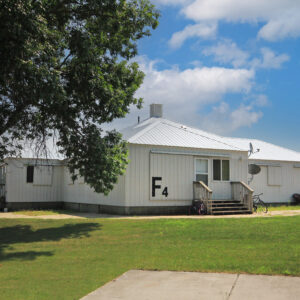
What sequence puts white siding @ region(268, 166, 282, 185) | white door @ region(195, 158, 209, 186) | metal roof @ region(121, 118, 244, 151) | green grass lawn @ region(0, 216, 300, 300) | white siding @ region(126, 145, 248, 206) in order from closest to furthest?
green grass lawn @ region(0, 216, 300, 300) → white siding @ region(126, 145, 248, 206) → metal roof @ region(121, 118, 244, 151) → white door @ region(195, 158, 209, 186) → white siding @ region(268, 166, 282, 185)

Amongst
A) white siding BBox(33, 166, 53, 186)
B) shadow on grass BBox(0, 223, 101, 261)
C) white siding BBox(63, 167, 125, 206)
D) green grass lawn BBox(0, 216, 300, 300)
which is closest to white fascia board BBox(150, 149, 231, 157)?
white siding BBox(63, 167, 125, 206)

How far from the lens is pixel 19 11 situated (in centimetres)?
898

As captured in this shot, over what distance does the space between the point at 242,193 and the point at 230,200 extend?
2.29 feet

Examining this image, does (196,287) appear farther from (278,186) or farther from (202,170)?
(278,186)

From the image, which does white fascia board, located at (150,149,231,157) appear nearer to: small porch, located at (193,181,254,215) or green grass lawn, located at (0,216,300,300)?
small porch, located at (193,181,254,215)

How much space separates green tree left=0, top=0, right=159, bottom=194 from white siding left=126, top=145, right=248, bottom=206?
458 cm

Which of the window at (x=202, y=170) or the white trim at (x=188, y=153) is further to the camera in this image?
the window at (x=202, y=170)

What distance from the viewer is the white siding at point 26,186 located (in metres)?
24.3

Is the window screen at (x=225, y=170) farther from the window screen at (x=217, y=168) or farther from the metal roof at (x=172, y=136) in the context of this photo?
the metal roof at (x=172, y=136)

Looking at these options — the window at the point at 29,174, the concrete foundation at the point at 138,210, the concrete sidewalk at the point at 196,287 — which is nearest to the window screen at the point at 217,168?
the concrete foundation at the point at 138,210

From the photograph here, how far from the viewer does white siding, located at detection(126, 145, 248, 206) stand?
61.7 ft

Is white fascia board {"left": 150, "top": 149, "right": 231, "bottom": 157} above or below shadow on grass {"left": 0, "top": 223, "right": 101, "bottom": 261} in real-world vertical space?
above

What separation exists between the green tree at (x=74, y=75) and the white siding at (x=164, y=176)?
458 cm

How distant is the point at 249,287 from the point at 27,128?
11.5m
